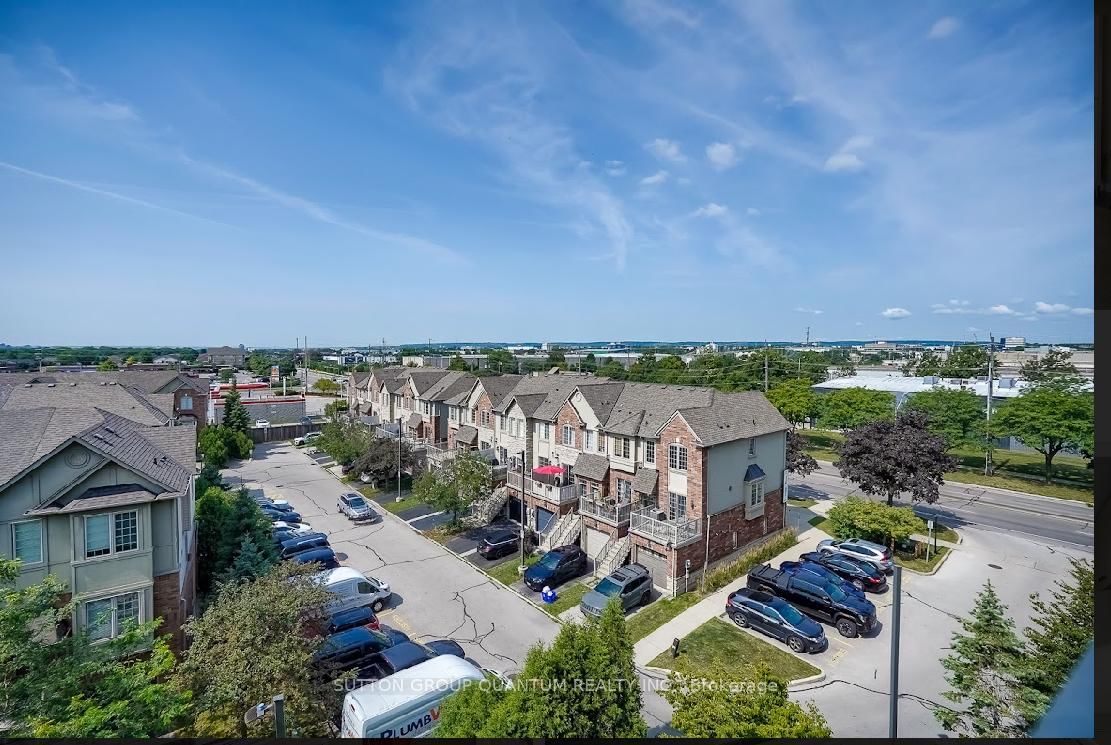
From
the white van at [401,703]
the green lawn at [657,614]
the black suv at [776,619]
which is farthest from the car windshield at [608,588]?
the white van at [401,703]

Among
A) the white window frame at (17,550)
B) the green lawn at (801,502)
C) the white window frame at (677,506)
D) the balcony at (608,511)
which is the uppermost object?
the white window frame at (17,550)

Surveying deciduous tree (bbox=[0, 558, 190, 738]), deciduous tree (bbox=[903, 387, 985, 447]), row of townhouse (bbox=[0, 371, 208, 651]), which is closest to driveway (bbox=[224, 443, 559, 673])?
row of townhouse (bbox=[0, 371, 208, 651])

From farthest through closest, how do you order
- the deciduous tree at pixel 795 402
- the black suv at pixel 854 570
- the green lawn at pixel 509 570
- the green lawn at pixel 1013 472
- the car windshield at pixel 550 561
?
the deciduous tree at pixel 795 402 → the green lawn at pixel 1013 472 → the green lawn at pixel 509 570 → the car windshield at pixel 550 561 → the black suv at pixel 854 570

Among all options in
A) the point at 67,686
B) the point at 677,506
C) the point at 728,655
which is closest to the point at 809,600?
the point at 728,655

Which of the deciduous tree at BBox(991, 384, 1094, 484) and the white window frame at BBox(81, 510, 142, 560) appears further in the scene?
the deciduous tree at BBox(991, 384, 1094, 484)

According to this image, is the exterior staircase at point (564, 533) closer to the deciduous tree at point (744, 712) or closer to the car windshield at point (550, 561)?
the car windshield at point (550, 561)

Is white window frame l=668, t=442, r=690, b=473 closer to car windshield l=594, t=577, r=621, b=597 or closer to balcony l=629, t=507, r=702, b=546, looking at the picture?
balcony l=629, t=507, r=702, b=546

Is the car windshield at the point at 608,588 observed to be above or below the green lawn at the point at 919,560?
above
